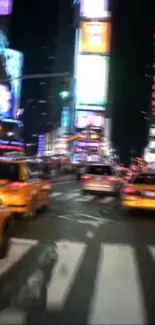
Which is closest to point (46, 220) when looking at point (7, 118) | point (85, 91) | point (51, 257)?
point (51, 257)

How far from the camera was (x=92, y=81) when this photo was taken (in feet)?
370

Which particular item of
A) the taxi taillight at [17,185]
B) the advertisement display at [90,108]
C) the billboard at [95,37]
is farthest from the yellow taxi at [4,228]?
the advertisement display at [90,108]

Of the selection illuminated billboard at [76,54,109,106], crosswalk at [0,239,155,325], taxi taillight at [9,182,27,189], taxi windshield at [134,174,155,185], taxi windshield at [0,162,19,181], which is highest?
crosswalk at [0,239,155,325]

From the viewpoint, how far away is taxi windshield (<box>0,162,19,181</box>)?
14305mm

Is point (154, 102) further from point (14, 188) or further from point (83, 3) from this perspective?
point (14, 188)

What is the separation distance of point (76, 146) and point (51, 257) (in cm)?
10488

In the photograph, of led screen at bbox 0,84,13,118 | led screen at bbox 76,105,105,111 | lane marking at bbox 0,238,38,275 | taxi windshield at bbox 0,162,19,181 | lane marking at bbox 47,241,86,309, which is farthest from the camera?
led screen at bbox 76,105,105,111

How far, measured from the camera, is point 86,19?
4377 inches

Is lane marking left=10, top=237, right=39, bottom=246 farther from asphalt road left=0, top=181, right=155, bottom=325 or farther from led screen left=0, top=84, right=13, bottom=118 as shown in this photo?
led screen left=0, top=84, right=13, bottom=118

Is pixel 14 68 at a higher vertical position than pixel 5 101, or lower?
higher

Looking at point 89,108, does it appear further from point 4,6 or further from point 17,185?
point 17,185

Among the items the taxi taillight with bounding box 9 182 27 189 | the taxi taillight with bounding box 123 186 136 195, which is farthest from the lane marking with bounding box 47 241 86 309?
the taxi taillight with bounding box 123 186 136 195

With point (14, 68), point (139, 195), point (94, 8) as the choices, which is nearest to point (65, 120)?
point (94, 8)

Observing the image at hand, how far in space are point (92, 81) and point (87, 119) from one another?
8341mm
